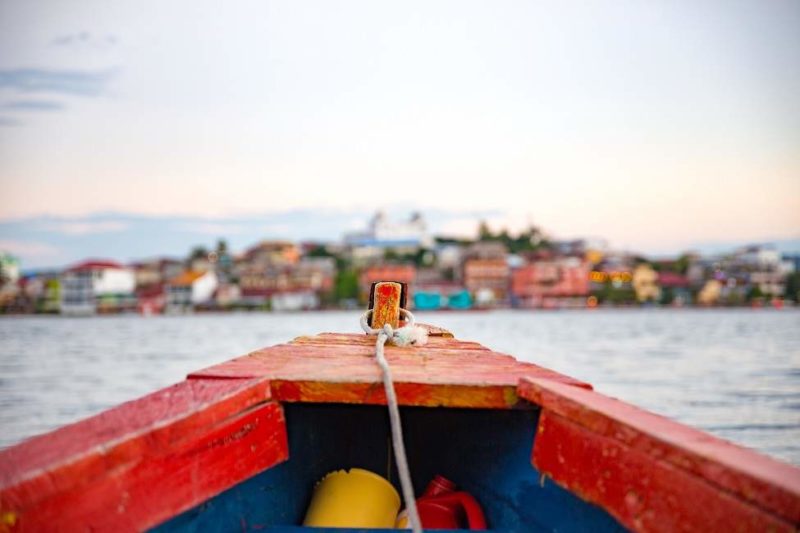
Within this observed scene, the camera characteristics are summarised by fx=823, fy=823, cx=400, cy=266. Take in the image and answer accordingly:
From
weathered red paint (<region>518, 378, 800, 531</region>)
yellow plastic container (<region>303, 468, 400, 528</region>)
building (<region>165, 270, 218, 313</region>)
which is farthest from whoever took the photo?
building (<region>165, 270, 218, 313</region>)

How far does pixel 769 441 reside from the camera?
1121 cm

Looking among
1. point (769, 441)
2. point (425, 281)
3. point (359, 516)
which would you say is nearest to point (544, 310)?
point (425, 281)

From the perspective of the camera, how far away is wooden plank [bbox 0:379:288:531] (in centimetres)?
147

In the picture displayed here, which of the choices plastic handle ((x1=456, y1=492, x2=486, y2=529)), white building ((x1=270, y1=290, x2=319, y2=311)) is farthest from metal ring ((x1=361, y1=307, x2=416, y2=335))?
white building ((x1=270, y1=290, x2=319, y2=311))

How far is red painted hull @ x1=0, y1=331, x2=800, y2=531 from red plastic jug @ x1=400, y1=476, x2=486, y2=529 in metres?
0.70

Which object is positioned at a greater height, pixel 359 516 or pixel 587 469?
pixel 587 469

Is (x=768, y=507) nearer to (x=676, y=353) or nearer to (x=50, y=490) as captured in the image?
(x=50, y=490)

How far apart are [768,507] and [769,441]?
1116 cm

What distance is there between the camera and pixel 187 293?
392 feet

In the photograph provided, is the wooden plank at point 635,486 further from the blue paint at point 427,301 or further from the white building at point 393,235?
the white building at point 393,235

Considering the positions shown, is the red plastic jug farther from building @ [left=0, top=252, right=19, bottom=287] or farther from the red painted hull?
building @ [left=0, top=252, right=19, bottom=287]

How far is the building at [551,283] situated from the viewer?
11456 centimetres

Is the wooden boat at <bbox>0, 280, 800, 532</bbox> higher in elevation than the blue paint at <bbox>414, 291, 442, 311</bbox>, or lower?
higher

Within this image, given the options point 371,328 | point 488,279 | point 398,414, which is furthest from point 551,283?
point 398,414
